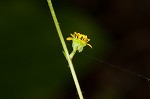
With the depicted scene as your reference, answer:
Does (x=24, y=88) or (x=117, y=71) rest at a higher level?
(x=117, y=71)

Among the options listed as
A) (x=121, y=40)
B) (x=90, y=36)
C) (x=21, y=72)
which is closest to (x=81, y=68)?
(x=90, y=36)

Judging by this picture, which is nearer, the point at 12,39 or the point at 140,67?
the point at 12,39

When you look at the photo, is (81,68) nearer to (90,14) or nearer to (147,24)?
(90,14)

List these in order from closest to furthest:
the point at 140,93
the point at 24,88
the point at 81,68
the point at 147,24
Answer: the point at 24,88 → the point at 81,68 → the point at 140,93 → the point at 147,24

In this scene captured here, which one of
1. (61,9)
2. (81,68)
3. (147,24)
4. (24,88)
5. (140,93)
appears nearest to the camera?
(24,88)

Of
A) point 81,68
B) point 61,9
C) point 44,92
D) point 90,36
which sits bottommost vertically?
point 44,92

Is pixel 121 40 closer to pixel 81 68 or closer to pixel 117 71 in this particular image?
pixel 117 71

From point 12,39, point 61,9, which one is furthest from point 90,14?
point 12,39
